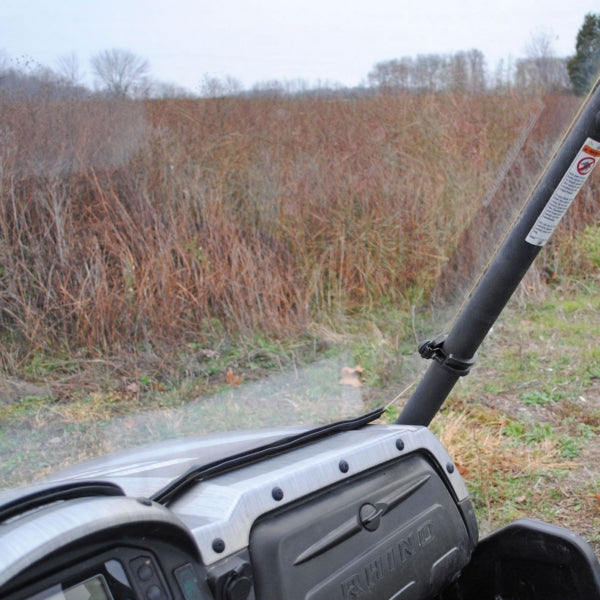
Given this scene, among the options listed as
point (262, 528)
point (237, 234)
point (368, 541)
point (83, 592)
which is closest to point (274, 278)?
point (237, 234)

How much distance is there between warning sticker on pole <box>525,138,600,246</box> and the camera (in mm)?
1669

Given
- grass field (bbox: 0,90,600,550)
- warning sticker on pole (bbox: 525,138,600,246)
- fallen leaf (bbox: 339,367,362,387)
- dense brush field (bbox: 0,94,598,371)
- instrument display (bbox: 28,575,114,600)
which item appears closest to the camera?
instrument display (bbox: 28,575,114,600)

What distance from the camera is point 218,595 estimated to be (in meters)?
1.29

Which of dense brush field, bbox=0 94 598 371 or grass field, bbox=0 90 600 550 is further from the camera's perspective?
dense brush field, bbox=0 94 598 371

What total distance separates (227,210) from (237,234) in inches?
15.1

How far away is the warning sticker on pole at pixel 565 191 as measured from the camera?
1669 millimetres

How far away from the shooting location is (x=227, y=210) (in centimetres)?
470

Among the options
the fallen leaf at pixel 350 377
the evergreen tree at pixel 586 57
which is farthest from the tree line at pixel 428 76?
the fallen leaf at pixel 350 377

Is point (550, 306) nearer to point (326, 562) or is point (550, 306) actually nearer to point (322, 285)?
point (322, 285)

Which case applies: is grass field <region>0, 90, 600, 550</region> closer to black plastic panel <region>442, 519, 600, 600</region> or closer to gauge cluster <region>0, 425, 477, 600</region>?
gauge cluster <region>0, 425, 477, 600</region>

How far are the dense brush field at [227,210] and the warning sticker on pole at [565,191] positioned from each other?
0.24 m

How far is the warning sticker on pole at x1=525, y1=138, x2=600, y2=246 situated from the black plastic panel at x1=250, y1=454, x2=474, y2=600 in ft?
1.93

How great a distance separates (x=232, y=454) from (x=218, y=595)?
0.37 m

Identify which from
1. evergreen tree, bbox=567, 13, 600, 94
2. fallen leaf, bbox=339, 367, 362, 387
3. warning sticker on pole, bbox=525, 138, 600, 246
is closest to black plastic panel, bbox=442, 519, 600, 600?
fallen leaf, bbox=339, 367, 362, 387
